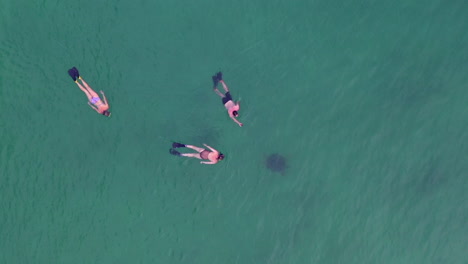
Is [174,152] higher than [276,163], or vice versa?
[276,163]

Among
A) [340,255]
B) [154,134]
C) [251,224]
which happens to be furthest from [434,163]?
[154,134]

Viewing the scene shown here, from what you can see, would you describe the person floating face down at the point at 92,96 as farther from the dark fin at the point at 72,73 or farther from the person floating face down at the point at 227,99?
the person floating face down at the point at 227,99

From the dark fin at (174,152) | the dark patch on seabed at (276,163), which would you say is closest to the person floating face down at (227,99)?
the dark patch on seabed at (276,163)

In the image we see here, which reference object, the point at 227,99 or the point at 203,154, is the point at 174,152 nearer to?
the point at 203,154

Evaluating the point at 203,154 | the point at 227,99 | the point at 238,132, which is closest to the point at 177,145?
the point at 203,154

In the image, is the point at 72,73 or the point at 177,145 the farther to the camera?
the point at 177,145

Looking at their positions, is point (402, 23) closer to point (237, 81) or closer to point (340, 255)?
point (237, 81)
